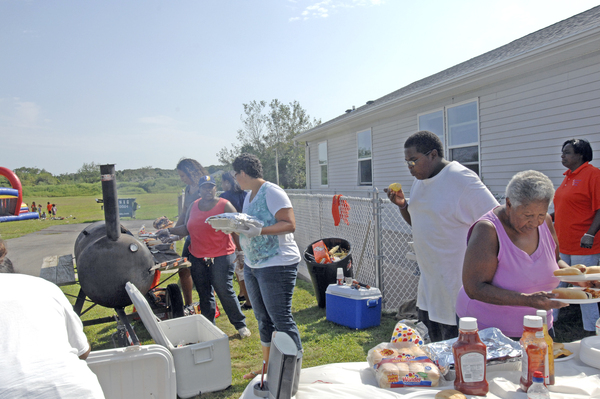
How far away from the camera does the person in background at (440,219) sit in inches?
97.8

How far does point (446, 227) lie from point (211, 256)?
2835 mm

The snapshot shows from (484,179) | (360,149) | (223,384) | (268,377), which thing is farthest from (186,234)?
(360,149)

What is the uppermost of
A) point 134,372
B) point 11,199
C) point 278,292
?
point 11,199

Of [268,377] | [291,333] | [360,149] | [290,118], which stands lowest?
[291,333]

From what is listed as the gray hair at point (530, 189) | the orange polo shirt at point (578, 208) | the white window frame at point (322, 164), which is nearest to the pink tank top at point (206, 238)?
the gray hair at point (530, 189)

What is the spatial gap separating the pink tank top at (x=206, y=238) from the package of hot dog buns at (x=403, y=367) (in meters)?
2.93

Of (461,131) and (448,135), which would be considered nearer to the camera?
(461,131)

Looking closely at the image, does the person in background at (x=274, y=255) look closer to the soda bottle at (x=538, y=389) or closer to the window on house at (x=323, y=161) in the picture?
the soda bottle at (x=538, y=389)

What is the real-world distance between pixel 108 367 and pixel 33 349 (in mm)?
1336

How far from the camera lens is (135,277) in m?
4.14

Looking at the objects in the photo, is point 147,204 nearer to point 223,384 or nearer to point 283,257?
point 223,384

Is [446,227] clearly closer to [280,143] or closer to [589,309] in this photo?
[589,309]

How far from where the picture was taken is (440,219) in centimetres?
256

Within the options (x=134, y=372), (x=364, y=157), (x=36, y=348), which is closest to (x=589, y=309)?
(x=134, y=372)
